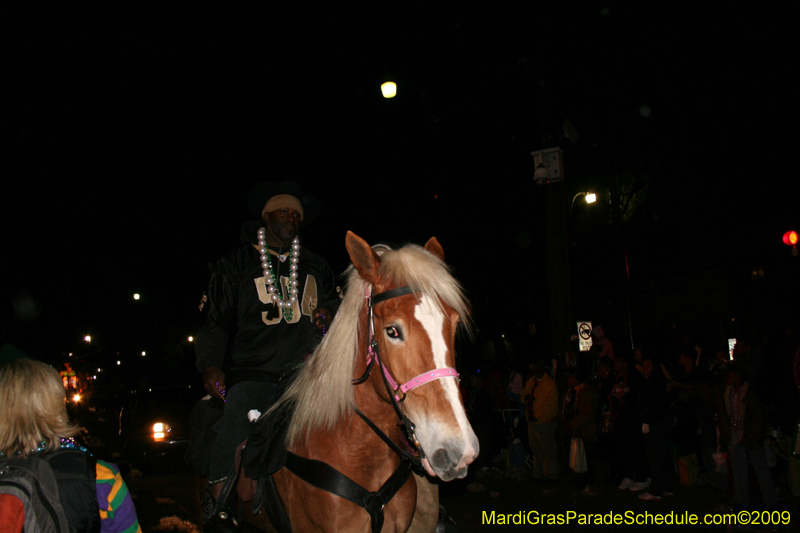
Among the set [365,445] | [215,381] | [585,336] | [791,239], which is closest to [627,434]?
[585,336]

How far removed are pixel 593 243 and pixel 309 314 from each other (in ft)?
85.6

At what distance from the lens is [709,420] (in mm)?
9430

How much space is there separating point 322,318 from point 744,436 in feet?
21.7

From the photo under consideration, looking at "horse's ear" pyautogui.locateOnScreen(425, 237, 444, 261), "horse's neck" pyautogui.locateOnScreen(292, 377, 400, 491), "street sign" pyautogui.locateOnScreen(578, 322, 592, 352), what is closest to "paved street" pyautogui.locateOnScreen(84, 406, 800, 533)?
"street sign" pyautogui.locateOnScreen(578, 322, 592, 352)

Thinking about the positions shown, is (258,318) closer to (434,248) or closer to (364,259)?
(364,259)

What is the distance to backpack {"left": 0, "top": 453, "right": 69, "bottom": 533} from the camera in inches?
86.0

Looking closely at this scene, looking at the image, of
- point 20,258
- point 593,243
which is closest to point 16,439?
point 20,258

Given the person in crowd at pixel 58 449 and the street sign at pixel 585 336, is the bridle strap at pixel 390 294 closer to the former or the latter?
the person in crowd at pixel 58 449

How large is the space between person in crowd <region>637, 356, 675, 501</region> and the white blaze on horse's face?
7.74 meters

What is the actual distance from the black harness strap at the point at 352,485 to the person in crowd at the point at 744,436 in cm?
643

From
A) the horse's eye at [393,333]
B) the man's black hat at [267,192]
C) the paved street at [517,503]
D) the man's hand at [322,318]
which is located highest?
the man's black hat at [267,192]

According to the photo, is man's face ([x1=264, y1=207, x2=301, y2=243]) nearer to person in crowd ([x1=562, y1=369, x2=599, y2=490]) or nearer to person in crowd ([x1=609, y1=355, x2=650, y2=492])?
person in crowd ([x1=609, y1=355, x2=650, y2=492])

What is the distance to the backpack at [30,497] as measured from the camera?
2.19 m

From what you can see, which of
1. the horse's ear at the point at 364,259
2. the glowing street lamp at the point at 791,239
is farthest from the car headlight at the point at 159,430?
the glowing street lamp at the point at 791,239
